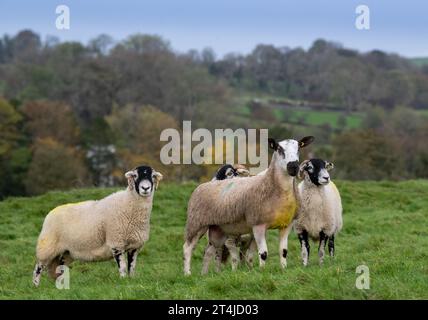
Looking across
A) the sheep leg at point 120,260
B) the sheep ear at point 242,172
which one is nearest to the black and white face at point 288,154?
the sheep ear at point 242,172

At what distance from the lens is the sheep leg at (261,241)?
12.9m

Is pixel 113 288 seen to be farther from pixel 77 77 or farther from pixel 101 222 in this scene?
pixel 77 77

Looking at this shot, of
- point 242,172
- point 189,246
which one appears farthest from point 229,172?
point 189,246

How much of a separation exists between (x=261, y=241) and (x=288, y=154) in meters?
1.51

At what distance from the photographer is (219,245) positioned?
1402 centimetres

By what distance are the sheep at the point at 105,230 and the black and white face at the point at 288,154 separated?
7.27ft

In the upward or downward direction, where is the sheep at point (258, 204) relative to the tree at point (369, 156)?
upward

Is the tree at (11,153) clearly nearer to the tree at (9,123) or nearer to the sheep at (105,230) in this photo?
the tree at (9,123)

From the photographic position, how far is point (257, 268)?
1241cm

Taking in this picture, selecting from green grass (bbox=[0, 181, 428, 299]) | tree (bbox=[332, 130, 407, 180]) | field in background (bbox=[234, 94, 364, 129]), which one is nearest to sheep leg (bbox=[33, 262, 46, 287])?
green grass (bbox=[0, 181, 428, 299])

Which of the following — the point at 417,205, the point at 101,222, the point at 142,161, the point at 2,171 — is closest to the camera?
the point at 101,222

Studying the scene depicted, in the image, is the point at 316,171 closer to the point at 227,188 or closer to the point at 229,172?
the point at 227,188
